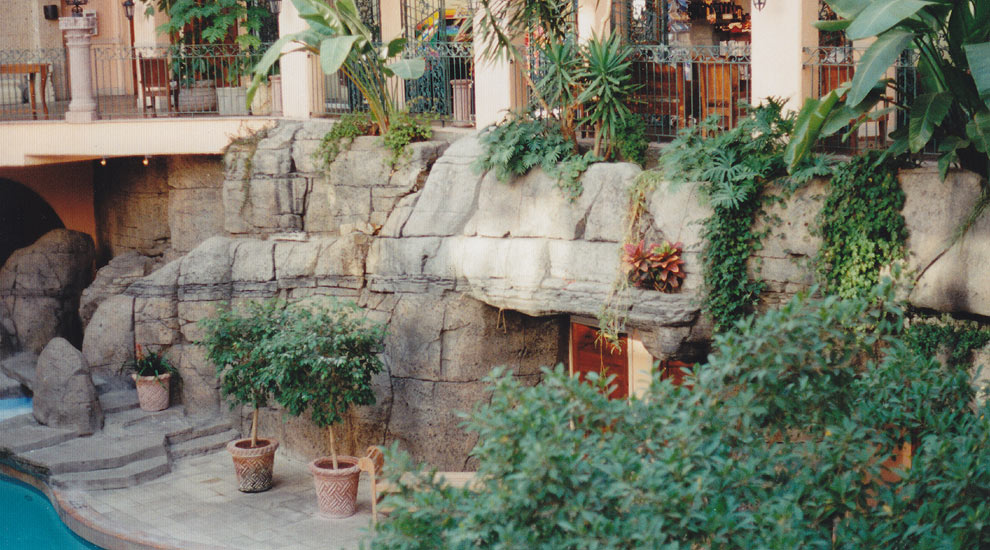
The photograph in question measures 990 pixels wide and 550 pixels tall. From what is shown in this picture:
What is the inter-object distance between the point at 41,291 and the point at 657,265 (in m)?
12.4

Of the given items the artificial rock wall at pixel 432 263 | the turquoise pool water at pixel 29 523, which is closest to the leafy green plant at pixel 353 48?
the artificial rock wall at pixel 432 263

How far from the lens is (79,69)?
17.7 m

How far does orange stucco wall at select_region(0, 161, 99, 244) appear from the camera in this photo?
68.8 feet

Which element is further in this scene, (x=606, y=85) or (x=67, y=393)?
(x=67, y=393)

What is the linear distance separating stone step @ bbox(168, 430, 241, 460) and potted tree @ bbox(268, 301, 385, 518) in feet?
8.57

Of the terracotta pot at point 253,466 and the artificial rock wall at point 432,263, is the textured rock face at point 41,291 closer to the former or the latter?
the artificial rock wall at point 432,263

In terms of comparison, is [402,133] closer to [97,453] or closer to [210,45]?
[210,45]

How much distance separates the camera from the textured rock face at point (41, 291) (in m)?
19.5

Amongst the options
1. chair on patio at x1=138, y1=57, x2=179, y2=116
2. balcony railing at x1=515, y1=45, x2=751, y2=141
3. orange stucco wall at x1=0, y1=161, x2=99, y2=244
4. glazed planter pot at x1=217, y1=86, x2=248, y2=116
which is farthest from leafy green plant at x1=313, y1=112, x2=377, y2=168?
orange stucco wall at x1=0, y1=161, x2=99, y2=244

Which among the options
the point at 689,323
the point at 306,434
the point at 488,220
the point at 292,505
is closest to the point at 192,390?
the point at 306,434

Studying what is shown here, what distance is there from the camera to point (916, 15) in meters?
9.58

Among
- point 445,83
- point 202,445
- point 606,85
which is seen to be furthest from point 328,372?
point 445,83

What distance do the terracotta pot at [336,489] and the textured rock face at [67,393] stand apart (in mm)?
4040

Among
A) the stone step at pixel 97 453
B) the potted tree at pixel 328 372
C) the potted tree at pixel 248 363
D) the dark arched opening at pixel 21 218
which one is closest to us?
the potted tree at pixel 328 372
